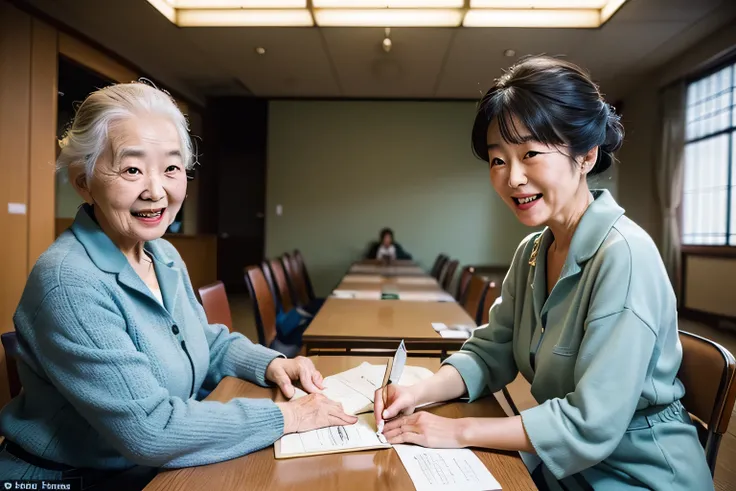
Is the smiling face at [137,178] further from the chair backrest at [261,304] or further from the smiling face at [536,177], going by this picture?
the chair backrest at [261,304]

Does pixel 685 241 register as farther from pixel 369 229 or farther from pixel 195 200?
pixel 195 200

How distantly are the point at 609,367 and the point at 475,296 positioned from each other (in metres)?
1.84

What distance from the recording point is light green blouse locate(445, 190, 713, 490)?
764mm

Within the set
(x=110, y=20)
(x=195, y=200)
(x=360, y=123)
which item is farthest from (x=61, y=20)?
(x=360, y=123)

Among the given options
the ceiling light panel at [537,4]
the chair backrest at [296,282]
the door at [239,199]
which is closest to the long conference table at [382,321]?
the chair backrest at [296,282]

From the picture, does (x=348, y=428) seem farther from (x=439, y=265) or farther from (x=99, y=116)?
(x=439, y=265)

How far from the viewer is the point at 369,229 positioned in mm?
7020

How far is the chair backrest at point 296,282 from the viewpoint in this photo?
12.2 ft

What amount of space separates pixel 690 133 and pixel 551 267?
515 cm

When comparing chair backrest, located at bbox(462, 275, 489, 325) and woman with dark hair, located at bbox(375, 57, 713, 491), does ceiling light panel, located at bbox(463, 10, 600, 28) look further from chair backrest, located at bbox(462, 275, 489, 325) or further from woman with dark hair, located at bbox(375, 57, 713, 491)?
woman with dark hair, located at bbox(375, 57, 713, 491)

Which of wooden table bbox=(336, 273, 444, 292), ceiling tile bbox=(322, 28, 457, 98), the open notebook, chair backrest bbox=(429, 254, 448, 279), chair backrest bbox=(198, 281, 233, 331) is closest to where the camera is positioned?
the open notebook

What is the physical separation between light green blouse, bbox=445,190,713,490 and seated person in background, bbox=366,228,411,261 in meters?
5.13

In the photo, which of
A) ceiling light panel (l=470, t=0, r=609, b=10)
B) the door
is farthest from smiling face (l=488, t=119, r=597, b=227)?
the door

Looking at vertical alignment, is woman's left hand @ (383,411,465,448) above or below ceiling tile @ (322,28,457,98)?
below
